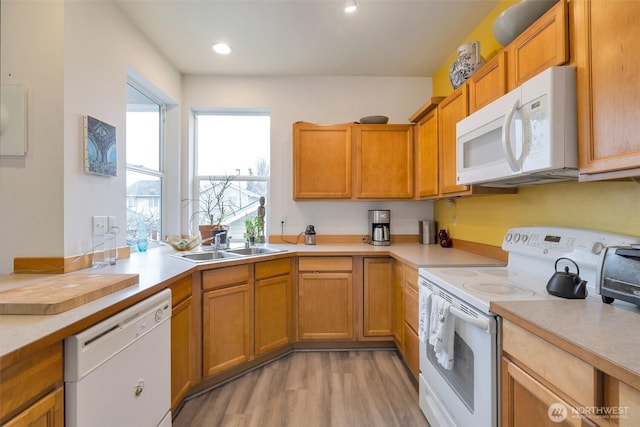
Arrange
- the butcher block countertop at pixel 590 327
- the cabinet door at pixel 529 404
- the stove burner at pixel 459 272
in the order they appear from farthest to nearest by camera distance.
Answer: the stove burner at pixel 459 272 → the cabinet door at pixel 529 404 → the butcher block countertop at pixel 590 327

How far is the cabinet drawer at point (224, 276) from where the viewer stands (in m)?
1.93

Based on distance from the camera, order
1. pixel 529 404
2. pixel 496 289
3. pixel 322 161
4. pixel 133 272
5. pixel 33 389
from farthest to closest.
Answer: pixel 322 161
pixel 133 272
pixel 496 289
pixel 529 404
pixel 33 389

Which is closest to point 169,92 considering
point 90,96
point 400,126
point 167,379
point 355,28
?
point 90,96

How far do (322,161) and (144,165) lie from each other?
1.64 meters

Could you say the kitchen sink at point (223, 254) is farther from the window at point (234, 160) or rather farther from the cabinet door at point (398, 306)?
the cabinet door at point (398, 306)

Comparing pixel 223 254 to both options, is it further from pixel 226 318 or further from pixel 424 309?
pixel 424 309

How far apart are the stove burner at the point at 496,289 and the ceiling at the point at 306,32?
190cm

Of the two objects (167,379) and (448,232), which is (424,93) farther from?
(167,379)

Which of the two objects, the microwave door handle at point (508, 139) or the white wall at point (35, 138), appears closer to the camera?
the microwave door handle at point (508, 139)

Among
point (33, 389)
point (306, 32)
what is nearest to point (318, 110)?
point (306, 32)

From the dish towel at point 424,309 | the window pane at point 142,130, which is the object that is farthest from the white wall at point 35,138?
the dish towel at point 424,309

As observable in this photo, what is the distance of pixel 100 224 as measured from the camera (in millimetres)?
1755

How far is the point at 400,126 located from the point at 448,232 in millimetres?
1134

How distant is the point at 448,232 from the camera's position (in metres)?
2.75
